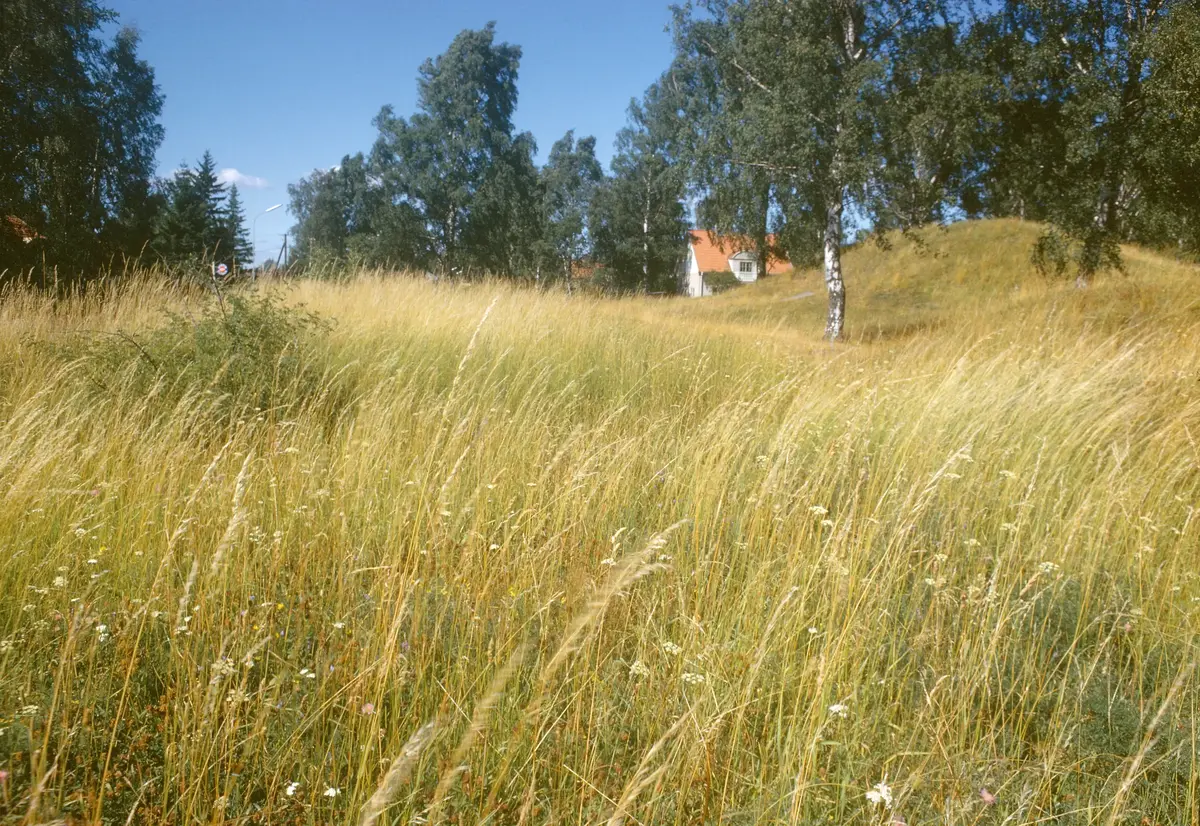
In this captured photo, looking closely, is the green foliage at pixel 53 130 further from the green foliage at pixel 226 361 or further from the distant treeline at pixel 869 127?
the green foliage at pixel 226 361

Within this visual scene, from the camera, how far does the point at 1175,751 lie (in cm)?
167

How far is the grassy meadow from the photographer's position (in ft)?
4.96

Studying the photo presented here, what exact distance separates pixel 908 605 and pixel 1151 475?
2.04 m

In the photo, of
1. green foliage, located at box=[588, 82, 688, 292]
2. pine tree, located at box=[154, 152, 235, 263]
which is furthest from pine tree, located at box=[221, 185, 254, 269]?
green foliage, located at box=[588, 82, 688, 292]

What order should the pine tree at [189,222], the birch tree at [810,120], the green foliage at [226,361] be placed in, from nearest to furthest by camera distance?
the green foliage at [226,361] → the birch tree at [810,120] → the pine tree at [189,222]

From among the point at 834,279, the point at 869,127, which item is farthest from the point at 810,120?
the point at 834,279

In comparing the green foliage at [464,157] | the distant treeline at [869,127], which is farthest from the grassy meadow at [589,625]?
the green foliage at [464,157]

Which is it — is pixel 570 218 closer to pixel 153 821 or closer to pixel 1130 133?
pixel 1130 133

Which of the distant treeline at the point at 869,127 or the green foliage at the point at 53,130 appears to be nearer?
the distant treeline at the point at 869,127

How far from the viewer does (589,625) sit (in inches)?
77.2

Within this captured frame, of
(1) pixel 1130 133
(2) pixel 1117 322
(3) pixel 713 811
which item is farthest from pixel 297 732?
(1) pixel 1130 133

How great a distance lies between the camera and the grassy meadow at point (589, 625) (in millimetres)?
1511

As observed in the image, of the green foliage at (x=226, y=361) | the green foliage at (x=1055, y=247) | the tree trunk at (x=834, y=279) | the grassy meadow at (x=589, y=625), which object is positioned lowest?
the grassy meadow at (x=589, y=625)

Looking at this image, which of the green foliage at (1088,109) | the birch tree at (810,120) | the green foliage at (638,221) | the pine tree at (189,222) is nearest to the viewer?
the green foliage at (1088,109)
